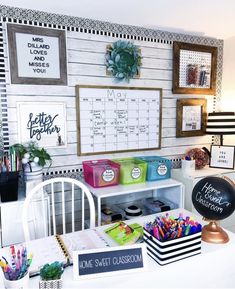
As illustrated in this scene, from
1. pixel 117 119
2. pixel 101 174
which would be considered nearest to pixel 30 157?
pixel 101 174

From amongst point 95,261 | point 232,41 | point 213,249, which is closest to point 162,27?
point 232,41

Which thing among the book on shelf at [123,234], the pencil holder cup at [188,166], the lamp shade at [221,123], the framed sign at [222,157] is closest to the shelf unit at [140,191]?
the pencil holder cup at [188,166]

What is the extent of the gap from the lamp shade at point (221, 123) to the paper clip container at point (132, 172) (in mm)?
920

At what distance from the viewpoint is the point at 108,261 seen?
3.11ft

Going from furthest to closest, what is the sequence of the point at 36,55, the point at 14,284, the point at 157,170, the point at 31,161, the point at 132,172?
the point at 157,170 < the point at 132,172 < the point at 36,55 < the point at 31,161 < the point at 14,284

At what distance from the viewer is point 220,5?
1.89 meters

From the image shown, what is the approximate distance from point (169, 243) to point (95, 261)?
300 millimetres

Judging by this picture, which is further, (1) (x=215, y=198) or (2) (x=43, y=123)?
(2) (x=43, y=123)

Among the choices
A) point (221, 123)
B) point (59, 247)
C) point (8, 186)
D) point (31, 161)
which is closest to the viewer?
point (59, 247)

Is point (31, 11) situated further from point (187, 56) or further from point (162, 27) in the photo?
point (187, 56)

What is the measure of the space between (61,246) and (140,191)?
114 cm

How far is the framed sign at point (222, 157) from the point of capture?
252 cm

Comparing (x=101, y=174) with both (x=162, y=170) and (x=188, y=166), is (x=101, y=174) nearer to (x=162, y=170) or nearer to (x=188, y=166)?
(x=162, y=170)

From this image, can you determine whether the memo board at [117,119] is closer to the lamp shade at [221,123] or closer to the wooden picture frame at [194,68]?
the wooden picture frame at [194,68]
